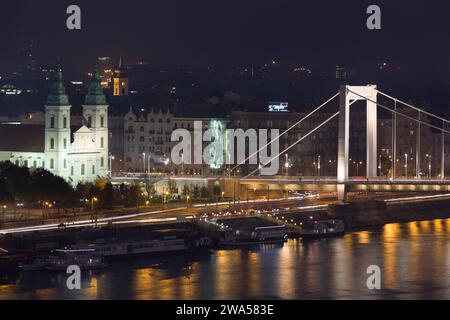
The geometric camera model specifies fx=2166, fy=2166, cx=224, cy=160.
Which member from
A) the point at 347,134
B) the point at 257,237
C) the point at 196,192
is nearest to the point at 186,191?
the point at 196,192

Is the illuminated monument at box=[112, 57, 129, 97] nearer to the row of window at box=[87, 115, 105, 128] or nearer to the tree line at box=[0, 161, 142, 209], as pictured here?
the row of window at box=[87, 115, 105, 128]

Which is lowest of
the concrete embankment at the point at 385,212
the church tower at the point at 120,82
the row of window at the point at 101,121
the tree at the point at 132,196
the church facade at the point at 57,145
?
the concrete embankment at the point at 385,212

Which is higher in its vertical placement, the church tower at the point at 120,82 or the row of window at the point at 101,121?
the church tower at the point at 120,82

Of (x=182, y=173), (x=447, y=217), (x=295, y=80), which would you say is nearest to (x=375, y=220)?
(x=447, y=217)

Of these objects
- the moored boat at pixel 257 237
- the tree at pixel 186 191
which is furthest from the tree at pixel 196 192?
the moored boat at pixel 257 237

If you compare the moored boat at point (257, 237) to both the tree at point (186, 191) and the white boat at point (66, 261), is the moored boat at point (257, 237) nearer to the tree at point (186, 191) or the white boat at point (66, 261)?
the white boat at point (66, 261)
